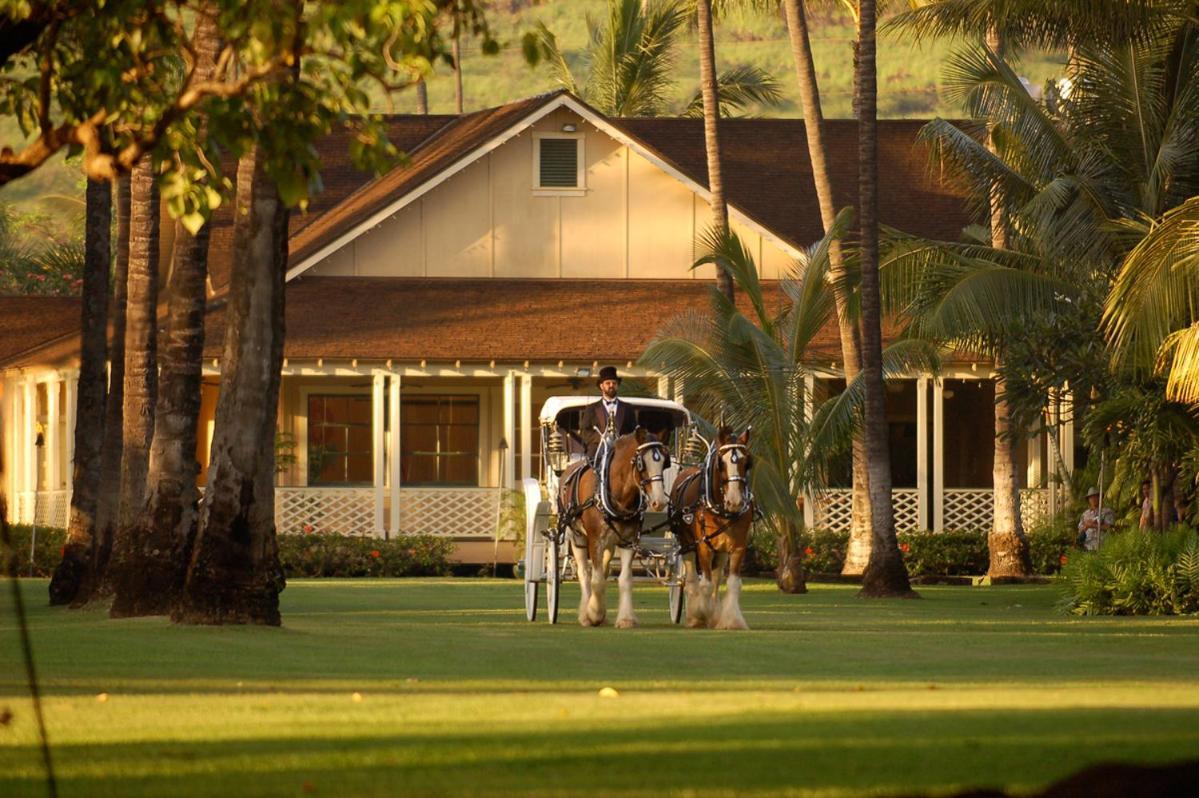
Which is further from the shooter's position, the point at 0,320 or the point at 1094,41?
the point at 0,320

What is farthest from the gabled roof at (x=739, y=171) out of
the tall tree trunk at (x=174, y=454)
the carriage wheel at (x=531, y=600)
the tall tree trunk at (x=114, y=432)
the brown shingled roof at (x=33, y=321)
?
the tall tree trunk at (x=174, y=454)

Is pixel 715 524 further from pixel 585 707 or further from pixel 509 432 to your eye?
pixel 509 432

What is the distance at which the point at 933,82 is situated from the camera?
521 feet

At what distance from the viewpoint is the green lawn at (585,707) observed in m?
9.53

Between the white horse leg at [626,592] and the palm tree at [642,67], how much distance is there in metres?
30.7

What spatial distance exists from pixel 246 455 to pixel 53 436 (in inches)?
785

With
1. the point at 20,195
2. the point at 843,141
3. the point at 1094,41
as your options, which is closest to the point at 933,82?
the point at 20,195

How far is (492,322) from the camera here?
3628cm

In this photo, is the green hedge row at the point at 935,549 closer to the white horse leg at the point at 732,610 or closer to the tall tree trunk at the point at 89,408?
the tall tree trunk at the point at 89,408

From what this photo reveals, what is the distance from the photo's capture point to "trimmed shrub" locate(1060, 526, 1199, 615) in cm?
2364

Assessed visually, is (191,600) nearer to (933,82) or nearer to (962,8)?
(962,8)

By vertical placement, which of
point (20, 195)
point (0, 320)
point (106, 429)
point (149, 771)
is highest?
point (20, 195)

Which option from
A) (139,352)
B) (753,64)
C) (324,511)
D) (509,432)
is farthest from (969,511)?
(753,64)

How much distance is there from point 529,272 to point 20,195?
126 meters
